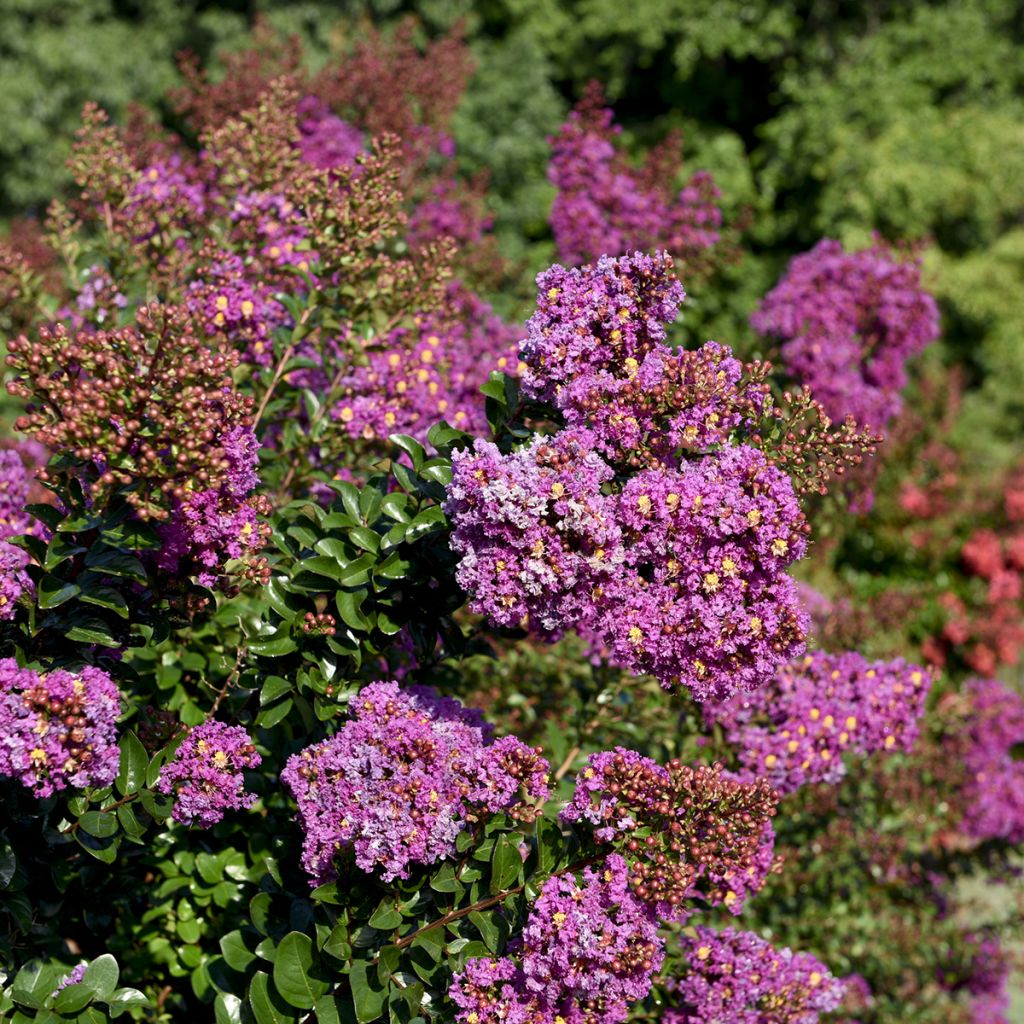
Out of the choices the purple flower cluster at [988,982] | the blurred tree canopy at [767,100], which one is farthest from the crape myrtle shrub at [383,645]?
the blurred tree canopy at [767,100]

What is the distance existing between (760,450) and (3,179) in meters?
8.99

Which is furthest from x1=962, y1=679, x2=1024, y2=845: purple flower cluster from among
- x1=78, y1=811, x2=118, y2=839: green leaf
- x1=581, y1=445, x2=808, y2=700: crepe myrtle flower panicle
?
x1=78, y1=811, x2=118, y2=839: green leaf

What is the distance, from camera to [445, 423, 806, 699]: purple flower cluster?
5.77ft

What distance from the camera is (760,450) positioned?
75.4 inches

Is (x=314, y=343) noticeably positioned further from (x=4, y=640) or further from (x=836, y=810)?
(x=836, y=810)

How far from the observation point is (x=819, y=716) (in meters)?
2.47

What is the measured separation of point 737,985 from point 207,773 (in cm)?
106

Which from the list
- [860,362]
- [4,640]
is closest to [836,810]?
[860,362]

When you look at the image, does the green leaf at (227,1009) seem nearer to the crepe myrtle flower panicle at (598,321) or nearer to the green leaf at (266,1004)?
the green leaf at (266,1004)

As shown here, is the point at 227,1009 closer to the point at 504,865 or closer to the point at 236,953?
the point at 236,953

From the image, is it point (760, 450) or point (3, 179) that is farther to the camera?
point (3, 179)

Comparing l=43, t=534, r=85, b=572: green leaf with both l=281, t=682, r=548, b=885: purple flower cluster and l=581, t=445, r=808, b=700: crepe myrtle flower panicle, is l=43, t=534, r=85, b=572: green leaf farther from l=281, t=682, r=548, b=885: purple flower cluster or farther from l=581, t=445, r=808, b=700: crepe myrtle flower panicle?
l=581, t=445, r=808, b=700: crepe myrtle flower panicle

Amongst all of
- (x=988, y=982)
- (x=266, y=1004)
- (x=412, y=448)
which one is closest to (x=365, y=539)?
(x=412, y=448)

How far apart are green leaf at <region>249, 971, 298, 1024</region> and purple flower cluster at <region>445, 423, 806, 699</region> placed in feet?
2.57
